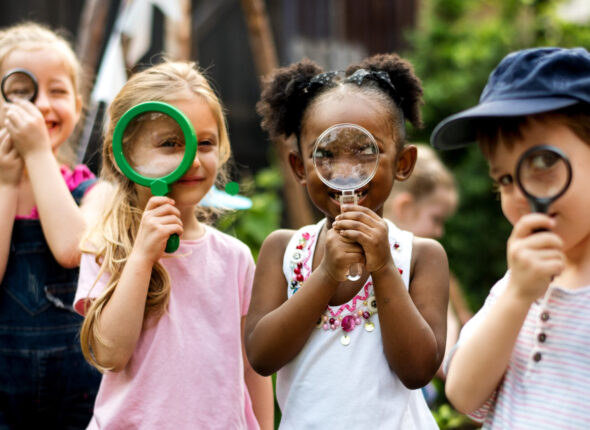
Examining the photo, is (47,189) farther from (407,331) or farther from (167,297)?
(407,331)

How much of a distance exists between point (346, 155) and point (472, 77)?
24.1 ft

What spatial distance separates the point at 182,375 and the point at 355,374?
25.9 inches

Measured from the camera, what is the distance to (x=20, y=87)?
306cm

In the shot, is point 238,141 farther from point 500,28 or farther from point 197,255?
point 197,255

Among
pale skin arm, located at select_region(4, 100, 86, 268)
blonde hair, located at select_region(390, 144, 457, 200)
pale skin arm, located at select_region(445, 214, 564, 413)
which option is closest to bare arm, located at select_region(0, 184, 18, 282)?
pale skin arm, located at select_region(4, 100, 86, 268)

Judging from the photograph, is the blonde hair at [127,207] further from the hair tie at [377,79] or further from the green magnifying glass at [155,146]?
the hair tie at [377,79]

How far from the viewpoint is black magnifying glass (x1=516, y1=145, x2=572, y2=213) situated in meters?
1.76

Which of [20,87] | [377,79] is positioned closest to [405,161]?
[377,79]

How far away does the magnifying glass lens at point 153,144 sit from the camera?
2523 millimetres

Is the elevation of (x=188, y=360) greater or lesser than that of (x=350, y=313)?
lesser

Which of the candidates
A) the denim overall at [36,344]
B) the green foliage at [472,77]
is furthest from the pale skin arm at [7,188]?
the green foliage at [472,77]

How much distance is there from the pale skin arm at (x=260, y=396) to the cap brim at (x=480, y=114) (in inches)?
49.2

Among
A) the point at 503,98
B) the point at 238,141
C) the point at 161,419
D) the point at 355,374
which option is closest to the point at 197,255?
the point at 161,419

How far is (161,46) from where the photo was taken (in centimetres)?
917
